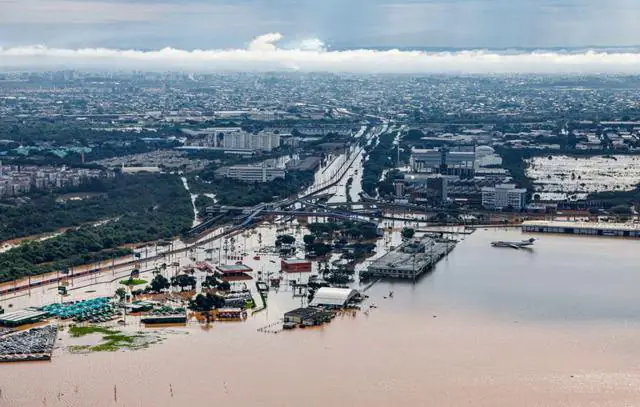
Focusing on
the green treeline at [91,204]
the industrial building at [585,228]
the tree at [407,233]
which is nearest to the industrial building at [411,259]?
the tree at [407,233]

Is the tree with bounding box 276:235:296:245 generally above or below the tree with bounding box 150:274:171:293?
below

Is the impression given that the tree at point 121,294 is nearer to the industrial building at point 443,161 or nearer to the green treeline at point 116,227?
the green treeline at point 116,227

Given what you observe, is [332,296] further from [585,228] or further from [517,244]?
[585,228]

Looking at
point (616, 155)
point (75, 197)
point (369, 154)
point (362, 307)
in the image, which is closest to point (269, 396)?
point (362, 307)

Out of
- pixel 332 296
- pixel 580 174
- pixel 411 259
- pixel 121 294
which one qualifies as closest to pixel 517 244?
pixel 411 259

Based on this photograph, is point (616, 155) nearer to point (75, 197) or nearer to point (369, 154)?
point (369, 154)

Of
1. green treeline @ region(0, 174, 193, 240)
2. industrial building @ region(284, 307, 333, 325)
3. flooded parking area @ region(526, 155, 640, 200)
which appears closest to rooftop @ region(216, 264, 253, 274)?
industrial building @ region(284, 307, 333, 325)

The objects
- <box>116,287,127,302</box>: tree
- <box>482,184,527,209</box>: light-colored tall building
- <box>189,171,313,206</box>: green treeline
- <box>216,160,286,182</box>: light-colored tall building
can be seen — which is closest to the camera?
<box>116,287,127,302</box>: tree

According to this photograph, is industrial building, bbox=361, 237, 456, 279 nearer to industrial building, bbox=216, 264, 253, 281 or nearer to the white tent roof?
the white tent roof
